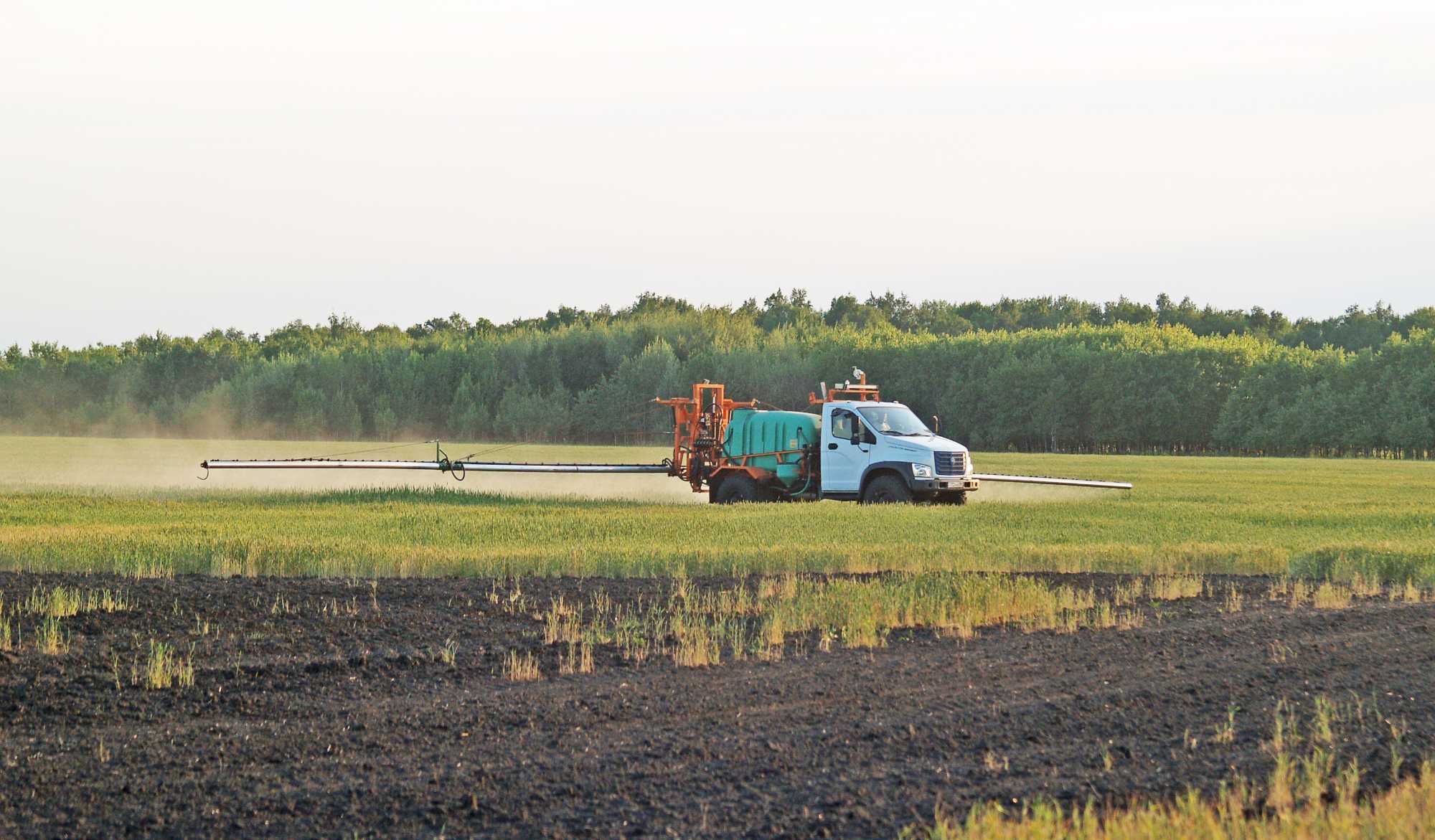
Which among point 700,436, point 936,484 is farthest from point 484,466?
point 936,484

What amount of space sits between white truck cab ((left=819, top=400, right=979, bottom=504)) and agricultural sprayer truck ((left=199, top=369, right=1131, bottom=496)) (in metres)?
0.02

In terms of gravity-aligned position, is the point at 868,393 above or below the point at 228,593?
above

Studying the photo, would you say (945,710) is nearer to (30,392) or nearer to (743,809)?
(743,809)

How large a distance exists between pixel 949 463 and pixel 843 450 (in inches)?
89.3

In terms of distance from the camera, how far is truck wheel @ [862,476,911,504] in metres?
30.2

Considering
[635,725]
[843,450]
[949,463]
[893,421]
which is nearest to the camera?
[635,725]

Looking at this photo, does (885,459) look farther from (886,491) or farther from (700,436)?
(700,436)

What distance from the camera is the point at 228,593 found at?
15.8 meters

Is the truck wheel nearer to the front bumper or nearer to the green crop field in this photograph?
the front bumper

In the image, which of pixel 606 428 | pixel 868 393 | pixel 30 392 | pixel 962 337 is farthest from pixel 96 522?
pixel 30 392

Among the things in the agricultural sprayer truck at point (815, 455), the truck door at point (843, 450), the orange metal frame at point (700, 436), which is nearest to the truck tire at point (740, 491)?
the agricultural sprayer truck at point (815, 455)

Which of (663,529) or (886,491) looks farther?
(886,491)

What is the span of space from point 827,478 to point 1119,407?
8153 cm

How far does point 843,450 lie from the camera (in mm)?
30766
